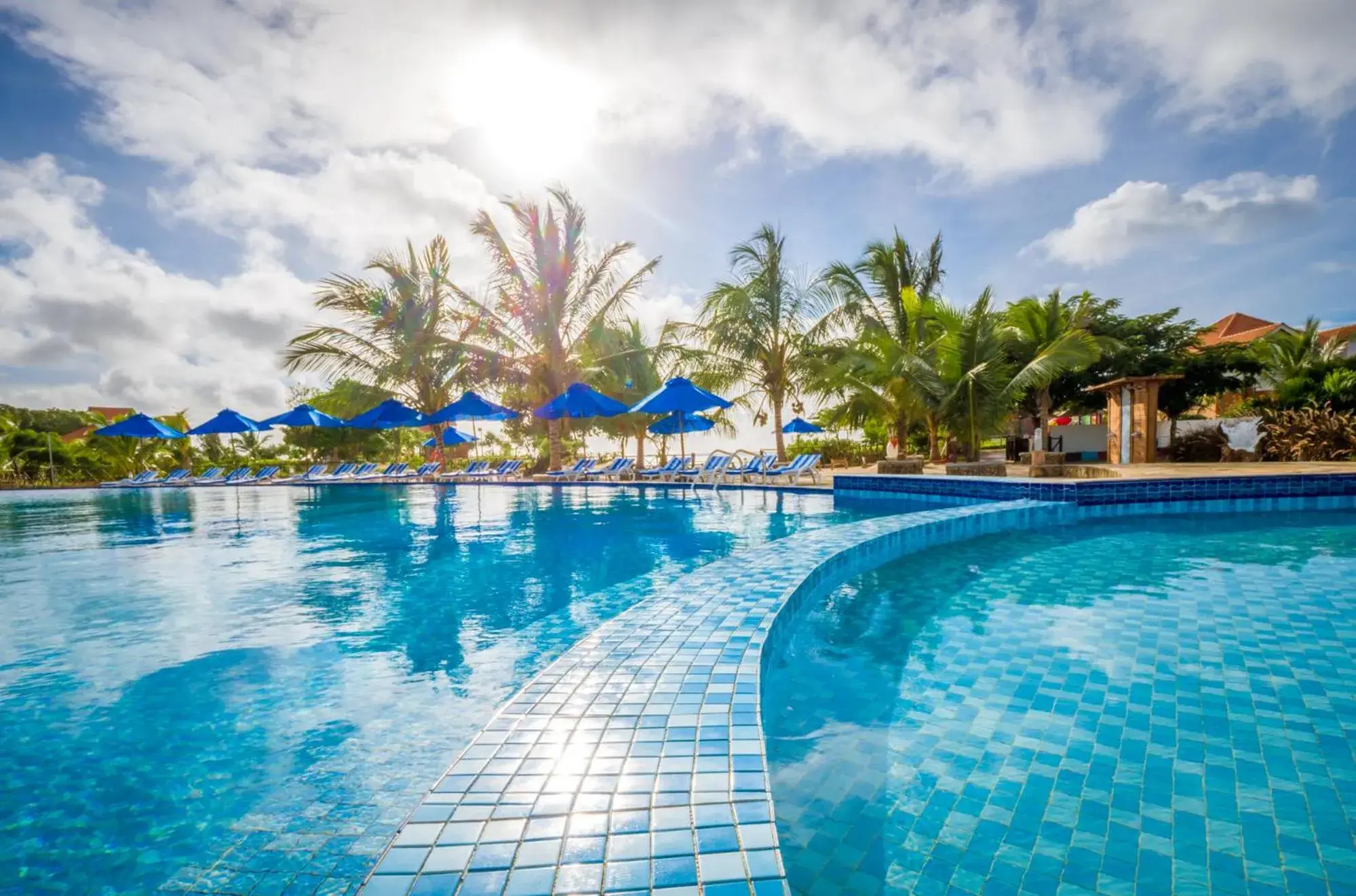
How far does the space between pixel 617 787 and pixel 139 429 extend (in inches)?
893

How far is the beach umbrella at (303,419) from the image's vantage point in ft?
58.0

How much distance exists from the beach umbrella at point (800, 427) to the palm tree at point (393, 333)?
9370mm

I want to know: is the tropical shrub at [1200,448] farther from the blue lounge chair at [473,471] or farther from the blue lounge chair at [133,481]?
the blue lounge chair at [133,481]

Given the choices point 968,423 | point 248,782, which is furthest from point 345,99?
point 968,423

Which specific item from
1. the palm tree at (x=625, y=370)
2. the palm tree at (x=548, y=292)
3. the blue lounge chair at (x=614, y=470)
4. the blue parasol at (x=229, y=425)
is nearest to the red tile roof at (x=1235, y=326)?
the palm tree at (x=625, y=370)

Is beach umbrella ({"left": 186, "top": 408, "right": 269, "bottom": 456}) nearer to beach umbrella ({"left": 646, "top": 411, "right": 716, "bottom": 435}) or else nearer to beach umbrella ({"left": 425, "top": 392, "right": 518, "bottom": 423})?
beach umbrella ({"left": 425, "top": 392, "right": 518, "bottom": 423})

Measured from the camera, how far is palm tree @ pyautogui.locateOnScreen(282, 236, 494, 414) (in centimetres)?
1838

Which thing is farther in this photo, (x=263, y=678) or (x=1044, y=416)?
(x=1044, y=416)

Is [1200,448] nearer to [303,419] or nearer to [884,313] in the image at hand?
[884,313]

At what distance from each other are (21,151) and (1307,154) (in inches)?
1062

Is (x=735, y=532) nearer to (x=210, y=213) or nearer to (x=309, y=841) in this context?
(x=309, y=841)

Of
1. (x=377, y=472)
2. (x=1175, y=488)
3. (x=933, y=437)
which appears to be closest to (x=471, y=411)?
(x=377, y=472)

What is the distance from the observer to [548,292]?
17.1 meters

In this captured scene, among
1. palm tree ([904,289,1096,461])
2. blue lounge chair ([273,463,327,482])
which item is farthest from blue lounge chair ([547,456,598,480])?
blue lounge chair ([273,463,327,482])
